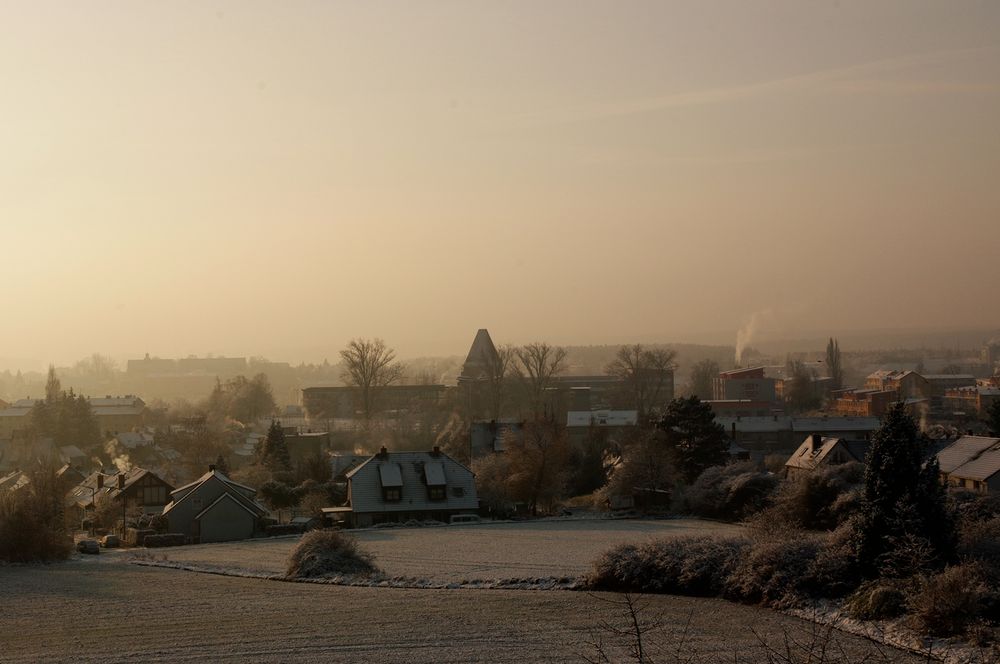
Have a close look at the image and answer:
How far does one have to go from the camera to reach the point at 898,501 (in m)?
19.2

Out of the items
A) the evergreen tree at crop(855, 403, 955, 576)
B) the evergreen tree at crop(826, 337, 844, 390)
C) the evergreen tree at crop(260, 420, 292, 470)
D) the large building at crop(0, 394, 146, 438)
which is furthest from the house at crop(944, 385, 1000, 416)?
the large building at crop(0, 394, 146, 438)

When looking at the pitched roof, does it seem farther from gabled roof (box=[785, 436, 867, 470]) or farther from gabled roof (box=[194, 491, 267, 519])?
gabled roof (box=[194, 491, 267, 519])

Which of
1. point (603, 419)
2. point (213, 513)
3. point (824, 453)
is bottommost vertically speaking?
point (213, 513)

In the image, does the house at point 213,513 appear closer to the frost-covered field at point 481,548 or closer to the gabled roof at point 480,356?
the frost-covered field at point 481,548

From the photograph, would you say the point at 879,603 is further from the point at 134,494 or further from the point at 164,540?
the point at 134,494

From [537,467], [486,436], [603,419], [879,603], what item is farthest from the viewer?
[603,419]

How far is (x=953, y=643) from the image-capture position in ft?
47.2

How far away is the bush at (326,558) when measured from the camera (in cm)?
2216

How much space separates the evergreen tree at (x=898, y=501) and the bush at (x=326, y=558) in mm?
10054

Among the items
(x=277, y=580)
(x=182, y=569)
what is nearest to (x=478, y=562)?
(x=277, y=580)

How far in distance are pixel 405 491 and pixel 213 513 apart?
23.2 ft

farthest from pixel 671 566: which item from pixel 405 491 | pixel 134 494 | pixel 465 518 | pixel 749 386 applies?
pixel 749 386

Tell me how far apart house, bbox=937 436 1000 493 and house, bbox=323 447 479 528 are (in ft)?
55.5

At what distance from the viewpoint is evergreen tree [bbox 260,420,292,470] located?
48.1m
